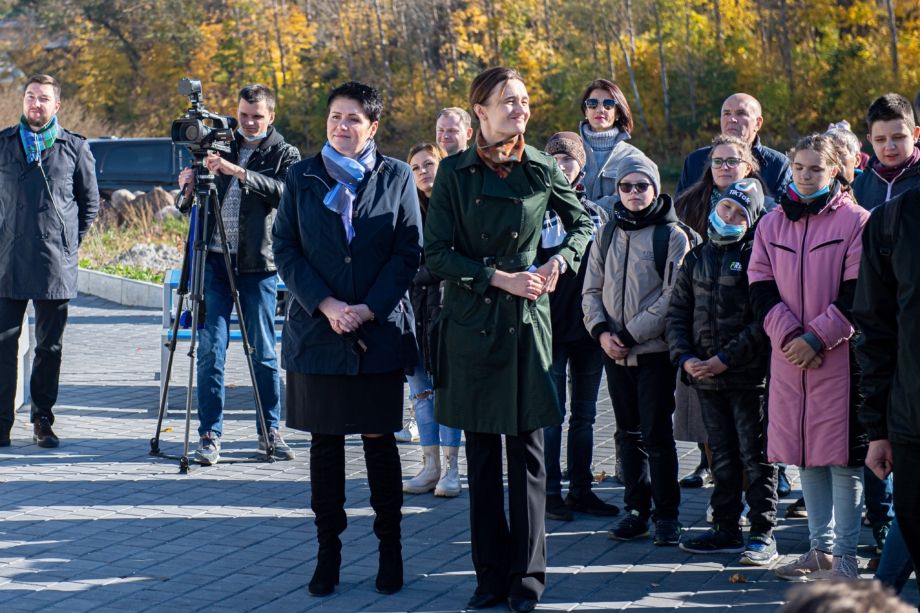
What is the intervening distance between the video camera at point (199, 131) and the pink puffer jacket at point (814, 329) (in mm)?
3453

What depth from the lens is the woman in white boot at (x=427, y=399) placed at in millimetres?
7289

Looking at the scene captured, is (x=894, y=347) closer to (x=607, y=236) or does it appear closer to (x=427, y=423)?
(x=607, y=236)

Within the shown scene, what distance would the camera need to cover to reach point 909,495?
157 inches

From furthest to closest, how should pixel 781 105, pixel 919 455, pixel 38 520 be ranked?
1. pixel 781 105
2. pixel 38 520
3. pixel 919 455

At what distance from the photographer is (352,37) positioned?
4181 centimetres

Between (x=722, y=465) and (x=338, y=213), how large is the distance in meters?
2.16

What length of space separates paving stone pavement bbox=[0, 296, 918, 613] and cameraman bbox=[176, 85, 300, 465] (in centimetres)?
42

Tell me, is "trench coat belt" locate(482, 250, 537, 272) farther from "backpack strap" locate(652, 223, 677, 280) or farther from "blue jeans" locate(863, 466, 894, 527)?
"blue jeans" locate(863, 466, 894, 527)

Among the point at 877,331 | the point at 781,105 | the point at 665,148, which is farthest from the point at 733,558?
the point at 665,148

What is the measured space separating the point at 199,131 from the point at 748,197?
325 centimetres

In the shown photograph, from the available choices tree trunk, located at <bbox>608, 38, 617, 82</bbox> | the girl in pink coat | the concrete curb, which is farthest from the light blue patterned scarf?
tree trunk, located at <bbox>608, 38, 617, 82</bbox>

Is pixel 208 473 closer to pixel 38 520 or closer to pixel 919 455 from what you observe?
pixel 38 520

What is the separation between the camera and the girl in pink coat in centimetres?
553

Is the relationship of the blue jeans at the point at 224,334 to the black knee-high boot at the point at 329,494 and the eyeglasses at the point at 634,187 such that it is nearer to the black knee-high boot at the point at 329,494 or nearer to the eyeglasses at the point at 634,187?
the black knee-high boot at the point at 329,494
